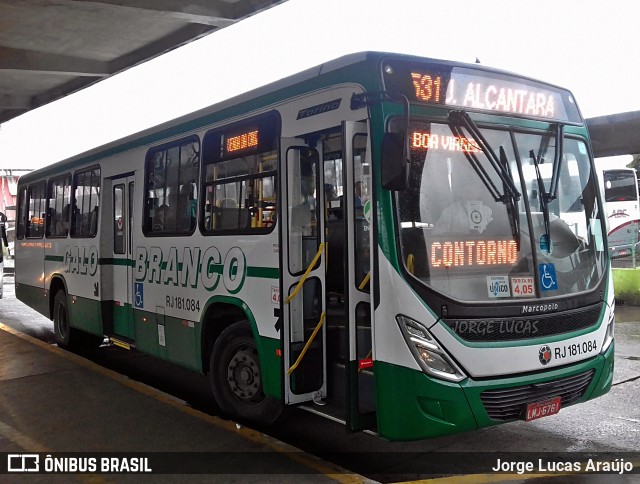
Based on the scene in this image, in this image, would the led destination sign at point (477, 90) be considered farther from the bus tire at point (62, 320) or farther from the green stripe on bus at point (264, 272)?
the bus tire at point (62, 320)

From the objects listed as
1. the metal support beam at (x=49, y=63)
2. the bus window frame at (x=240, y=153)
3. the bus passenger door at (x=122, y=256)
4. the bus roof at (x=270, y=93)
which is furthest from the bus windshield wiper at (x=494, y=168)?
the metal support beam at (x=49, y=63)

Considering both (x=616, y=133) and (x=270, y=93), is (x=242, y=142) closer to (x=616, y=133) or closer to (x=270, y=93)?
(x=270, y=93)

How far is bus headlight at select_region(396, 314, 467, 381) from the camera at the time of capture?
3986 mm

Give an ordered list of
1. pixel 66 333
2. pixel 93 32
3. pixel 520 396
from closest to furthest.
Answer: pixel 520 396 → pixel 66 333 → pixel 93 32

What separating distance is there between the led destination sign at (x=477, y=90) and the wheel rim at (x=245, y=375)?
281cm

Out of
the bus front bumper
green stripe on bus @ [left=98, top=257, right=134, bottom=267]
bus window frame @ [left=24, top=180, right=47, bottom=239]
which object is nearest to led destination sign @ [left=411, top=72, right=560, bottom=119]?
the bus front bumper

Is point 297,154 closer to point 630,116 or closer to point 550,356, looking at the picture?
point 550,356

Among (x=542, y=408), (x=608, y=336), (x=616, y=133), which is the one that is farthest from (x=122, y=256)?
(x=616, y=133)

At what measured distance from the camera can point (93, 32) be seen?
14.0 m

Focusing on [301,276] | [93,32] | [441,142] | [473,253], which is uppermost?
[93,32]

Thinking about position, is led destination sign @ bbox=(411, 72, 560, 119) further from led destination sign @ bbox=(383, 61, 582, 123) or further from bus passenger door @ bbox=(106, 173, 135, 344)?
bus passenger door @ bbox=(106, 173, 135, 344)

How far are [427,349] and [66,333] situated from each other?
7359 millimetres

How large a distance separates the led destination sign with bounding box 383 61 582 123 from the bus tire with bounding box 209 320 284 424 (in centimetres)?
265

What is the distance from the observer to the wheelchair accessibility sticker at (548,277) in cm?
445
